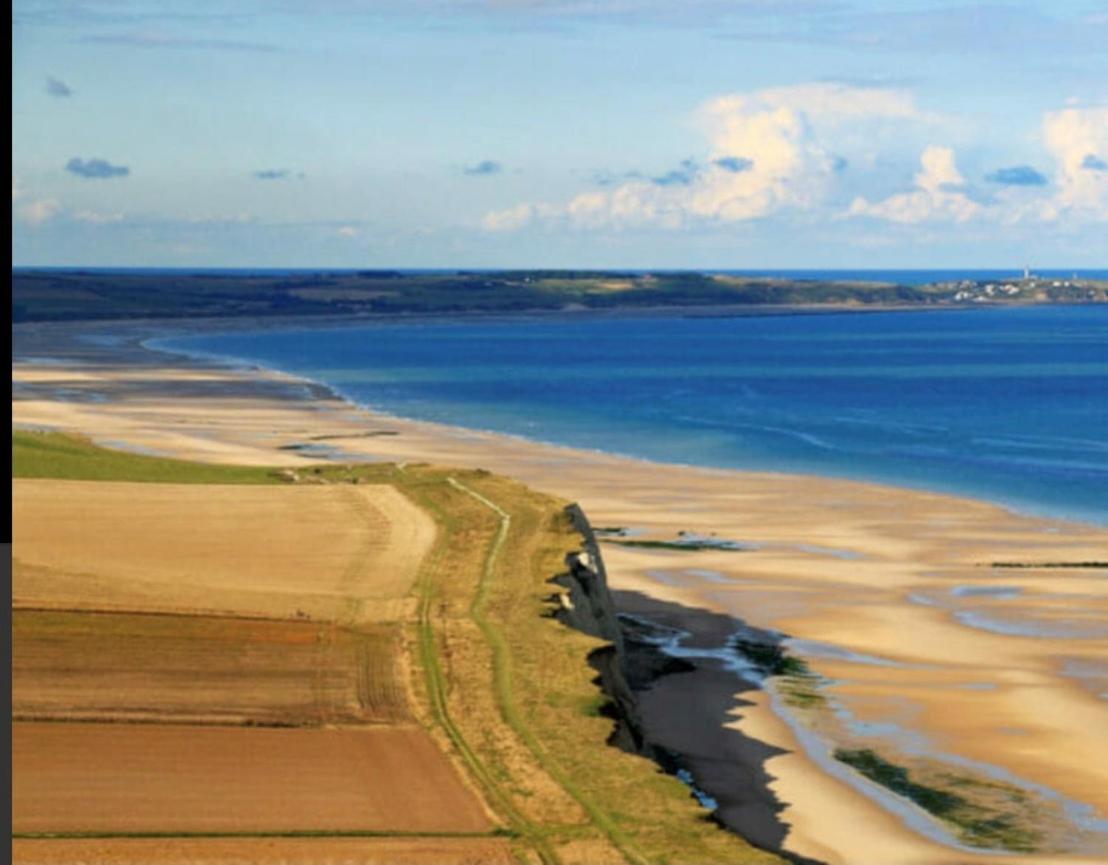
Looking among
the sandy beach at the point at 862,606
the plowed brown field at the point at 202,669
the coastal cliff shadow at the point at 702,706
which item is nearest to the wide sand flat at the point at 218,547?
the plowed brown field at the point at 202,669

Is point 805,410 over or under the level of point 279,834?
under

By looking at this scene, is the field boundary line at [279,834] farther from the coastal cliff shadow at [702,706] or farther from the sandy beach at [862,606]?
the sandy beach at [862,606]

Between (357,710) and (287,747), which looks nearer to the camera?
(287,747)

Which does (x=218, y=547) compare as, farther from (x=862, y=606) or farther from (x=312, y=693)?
(x=862, y=606)

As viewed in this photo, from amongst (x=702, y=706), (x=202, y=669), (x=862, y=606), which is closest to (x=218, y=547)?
(x=202, y=669)

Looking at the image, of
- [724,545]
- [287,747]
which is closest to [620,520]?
[724,545]

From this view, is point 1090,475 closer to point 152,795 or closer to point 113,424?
point 113,424
